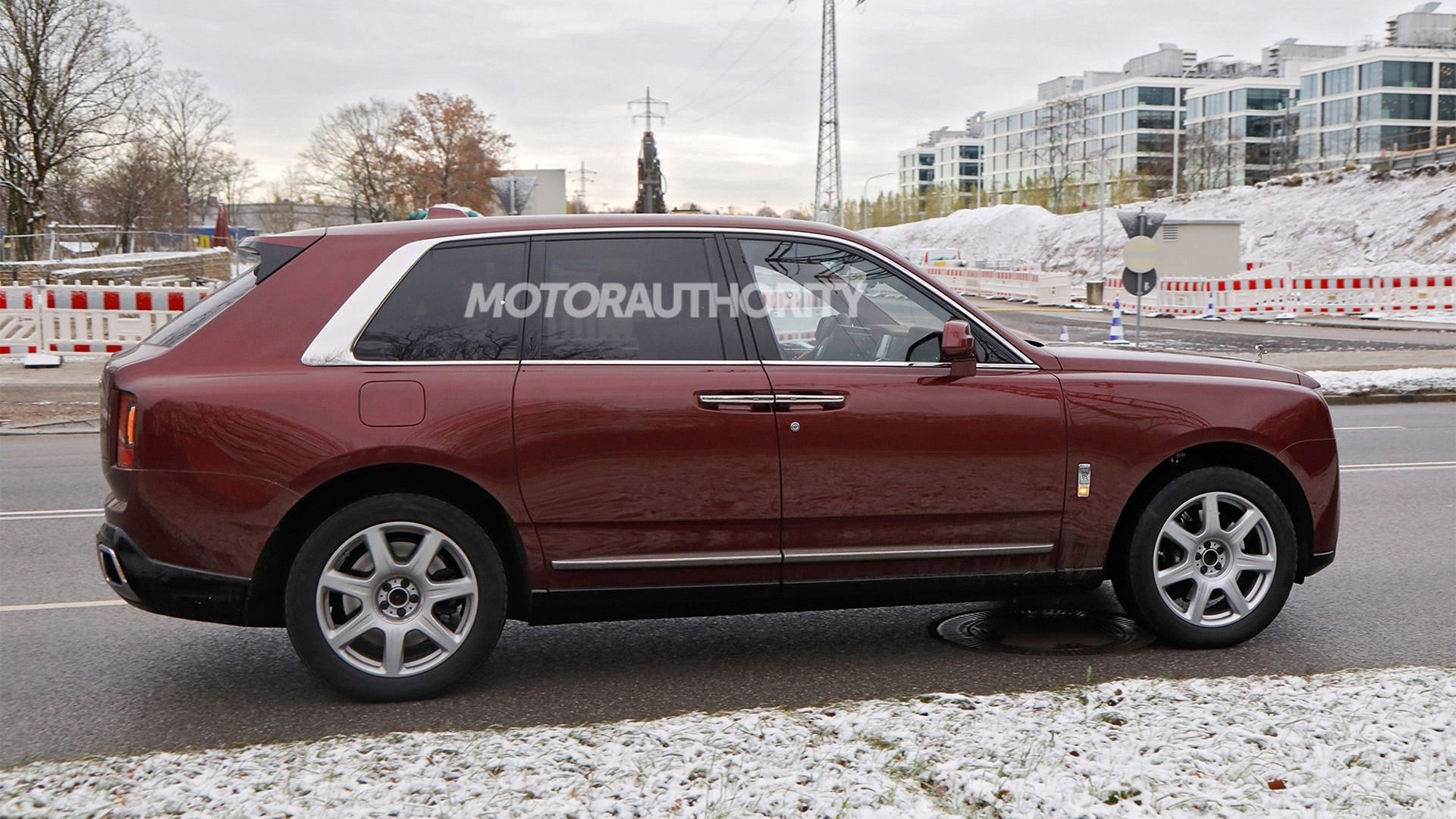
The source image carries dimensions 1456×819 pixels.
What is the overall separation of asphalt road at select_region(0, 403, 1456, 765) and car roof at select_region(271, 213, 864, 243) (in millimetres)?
1714

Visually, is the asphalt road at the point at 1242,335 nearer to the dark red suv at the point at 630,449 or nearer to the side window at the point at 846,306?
the dark red suv at the point at 630,449

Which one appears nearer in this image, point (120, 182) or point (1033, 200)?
point (120, 182)

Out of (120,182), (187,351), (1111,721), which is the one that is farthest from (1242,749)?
(120,182)

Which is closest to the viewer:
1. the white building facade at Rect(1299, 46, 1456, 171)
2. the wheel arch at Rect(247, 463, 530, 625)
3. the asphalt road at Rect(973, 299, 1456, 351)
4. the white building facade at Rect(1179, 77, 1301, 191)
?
the wheel arch at Rect(247, 463, 530, 625)

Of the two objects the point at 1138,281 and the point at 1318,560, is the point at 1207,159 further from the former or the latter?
the point at 1318,560

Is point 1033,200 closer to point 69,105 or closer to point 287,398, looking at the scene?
point 69,105

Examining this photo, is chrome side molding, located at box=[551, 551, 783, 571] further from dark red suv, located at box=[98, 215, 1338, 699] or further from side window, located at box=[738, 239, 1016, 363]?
side window, located at box=[738, 239, 1016, 363]

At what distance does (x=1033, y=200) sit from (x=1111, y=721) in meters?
119

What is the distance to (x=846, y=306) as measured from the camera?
493 centimetres

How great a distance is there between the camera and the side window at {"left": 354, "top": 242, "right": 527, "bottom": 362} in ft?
14.9

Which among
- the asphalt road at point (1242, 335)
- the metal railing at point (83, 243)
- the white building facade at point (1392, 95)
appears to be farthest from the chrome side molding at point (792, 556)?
the white building facade at point (1392, 95)

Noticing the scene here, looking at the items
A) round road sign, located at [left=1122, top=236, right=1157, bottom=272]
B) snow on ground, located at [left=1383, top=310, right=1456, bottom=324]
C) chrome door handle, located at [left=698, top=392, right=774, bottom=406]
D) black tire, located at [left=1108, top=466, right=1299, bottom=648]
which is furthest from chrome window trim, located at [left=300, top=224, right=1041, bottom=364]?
snow on ground, located at [left=1383, top=310, right=1456, bottom=324]

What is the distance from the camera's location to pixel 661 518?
15.1 ft

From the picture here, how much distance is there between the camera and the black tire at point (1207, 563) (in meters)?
5.04
